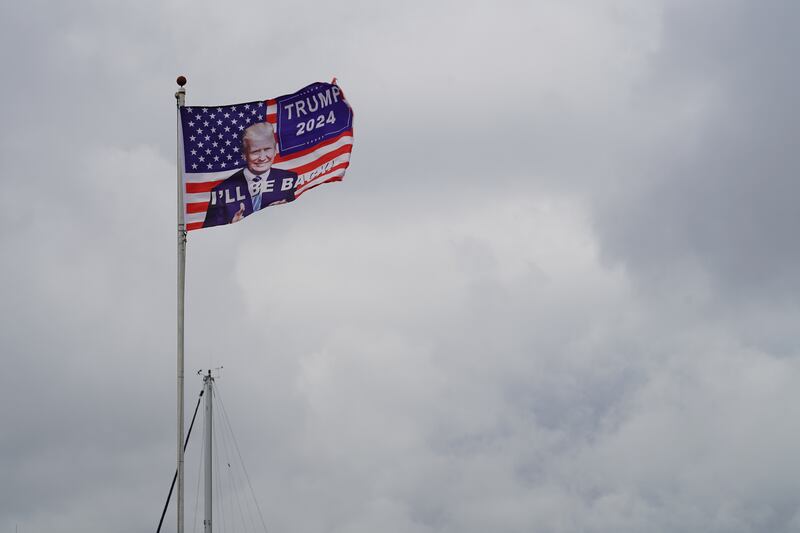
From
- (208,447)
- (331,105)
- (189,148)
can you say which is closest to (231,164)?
(189,148)

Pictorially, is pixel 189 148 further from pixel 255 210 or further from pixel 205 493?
pixel 205 493

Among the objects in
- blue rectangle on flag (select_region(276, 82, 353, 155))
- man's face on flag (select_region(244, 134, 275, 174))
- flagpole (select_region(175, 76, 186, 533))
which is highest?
blue rectangle on flag (select_region(276, 82, 353, 155))

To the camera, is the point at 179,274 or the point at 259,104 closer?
the point at 179,274

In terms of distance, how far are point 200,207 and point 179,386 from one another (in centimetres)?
633

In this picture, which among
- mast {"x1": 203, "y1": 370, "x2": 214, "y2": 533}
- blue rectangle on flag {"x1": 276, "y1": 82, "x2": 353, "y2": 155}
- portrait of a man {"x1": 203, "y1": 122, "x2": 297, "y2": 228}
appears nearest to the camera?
portrait of a man {"x1": 203, "y1": 122, "x2": 297, "y2": 228}

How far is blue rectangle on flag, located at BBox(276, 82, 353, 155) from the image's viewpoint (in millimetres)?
36500

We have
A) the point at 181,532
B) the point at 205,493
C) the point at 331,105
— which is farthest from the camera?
the point at 205,493

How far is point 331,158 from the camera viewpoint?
3675cm

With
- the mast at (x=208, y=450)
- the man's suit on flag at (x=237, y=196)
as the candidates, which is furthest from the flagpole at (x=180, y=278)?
the mast at (x=208, y=450)

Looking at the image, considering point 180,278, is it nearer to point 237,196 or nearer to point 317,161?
point 237,196

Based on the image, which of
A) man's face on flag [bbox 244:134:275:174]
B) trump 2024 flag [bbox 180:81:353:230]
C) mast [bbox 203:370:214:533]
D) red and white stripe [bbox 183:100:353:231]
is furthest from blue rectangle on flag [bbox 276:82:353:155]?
mast [bbox 203:370:214:533]

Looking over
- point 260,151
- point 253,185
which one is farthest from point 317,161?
point 253,185

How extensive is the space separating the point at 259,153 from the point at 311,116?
235 centimetres

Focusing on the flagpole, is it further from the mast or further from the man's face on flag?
the mast
